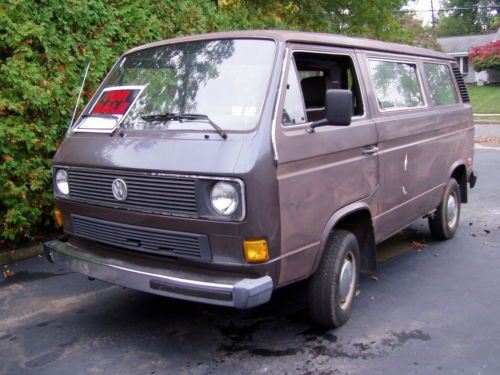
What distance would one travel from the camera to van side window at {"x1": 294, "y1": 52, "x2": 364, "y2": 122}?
14.7ft

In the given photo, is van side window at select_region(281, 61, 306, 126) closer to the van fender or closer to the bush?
the van fender

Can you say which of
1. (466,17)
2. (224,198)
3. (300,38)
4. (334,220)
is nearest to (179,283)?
(224,198)

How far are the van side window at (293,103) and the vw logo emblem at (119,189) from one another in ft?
3.89

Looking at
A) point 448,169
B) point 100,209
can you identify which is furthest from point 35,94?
point 448,169

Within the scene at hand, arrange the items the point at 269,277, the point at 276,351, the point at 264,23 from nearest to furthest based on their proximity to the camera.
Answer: the point at 269,277 → the point at 276,351 → the point at 264,23

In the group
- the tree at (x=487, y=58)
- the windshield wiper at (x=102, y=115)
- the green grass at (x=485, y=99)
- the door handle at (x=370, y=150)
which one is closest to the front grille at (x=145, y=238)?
the windshield wiper at (x=102, y=115)

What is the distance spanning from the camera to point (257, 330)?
425 centimetres

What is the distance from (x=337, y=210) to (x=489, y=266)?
2.59 metres

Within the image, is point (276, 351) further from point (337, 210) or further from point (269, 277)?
point (337, 210)

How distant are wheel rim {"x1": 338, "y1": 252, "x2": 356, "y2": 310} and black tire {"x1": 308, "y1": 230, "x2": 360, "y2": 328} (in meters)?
0.04

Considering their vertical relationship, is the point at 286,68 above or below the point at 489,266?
above

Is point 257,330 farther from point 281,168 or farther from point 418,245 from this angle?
point 418,245

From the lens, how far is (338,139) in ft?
13.3

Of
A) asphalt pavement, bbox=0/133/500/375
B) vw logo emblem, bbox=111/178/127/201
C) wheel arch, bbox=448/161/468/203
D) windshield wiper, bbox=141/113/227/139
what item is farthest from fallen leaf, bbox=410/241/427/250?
vw logo emblem, bbox=111/178/127/201
